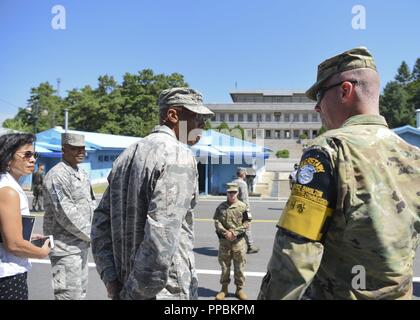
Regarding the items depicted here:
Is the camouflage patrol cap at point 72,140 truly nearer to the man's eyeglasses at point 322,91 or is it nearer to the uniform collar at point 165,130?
the uniform collar at point 165,130

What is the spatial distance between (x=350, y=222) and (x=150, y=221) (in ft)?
2.99

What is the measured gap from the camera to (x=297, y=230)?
1.36 meters

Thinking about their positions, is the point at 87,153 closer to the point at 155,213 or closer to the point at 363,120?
the point at 155,213

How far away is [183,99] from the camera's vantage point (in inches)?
83.2

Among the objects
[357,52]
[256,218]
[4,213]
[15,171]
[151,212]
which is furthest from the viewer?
[256,218]

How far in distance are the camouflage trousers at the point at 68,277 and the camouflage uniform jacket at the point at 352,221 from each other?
2.70 meters

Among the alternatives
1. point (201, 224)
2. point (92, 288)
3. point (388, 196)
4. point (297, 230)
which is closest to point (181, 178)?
point (297, 230)

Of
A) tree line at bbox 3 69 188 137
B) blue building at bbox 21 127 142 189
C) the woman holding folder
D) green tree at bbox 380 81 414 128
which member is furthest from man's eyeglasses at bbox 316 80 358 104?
green tree at bbox 380 81 414 128

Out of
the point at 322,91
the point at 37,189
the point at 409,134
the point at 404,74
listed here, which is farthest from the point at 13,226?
the point at 404,74

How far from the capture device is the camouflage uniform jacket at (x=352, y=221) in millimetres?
1360
